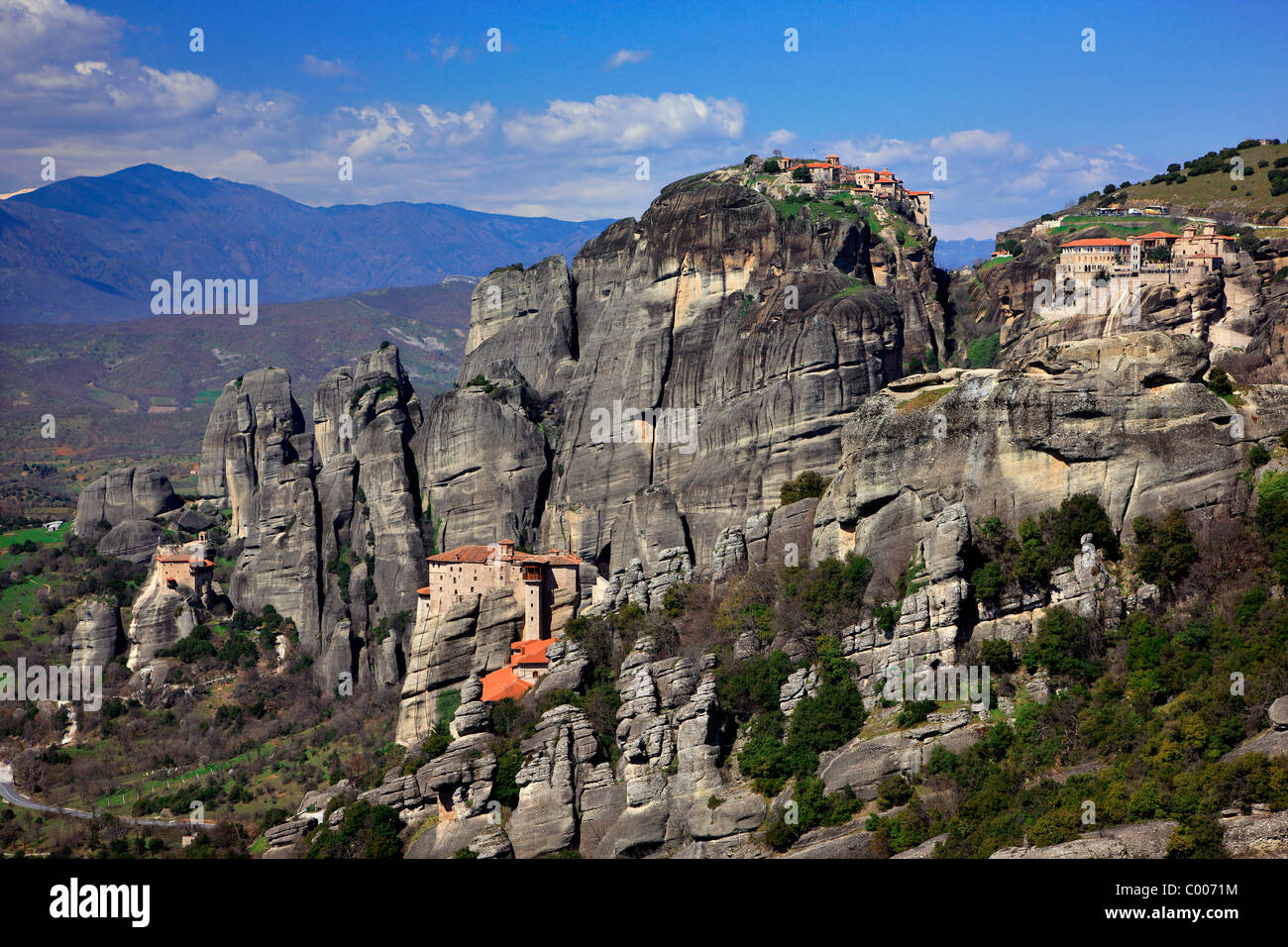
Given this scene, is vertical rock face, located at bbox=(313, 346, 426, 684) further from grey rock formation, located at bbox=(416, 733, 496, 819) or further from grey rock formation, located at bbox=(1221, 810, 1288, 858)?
grey rock formation, located at bbox=(1221, 810, 1288, 858)

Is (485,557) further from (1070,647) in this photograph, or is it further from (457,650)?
(1070,647)

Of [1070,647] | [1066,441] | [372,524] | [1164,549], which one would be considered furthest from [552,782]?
[372,524]

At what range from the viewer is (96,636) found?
8719cm

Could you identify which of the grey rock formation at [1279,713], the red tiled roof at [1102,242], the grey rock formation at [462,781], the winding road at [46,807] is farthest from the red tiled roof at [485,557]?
the grey rock formation at [1279,713]

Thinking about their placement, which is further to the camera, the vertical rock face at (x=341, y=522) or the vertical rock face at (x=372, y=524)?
the vertical rock face at (x=341, y=522)

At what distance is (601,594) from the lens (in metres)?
60.7

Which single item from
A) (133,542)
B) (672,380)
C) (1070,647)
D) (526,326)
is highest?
(526,326)

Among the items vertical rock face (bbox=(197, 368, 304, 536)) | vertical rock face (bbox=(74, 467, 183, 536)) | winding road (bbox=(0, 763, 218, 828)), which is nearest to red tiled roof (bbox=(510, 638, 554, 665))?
winding road (bbox=(0, 763, 218, 828))

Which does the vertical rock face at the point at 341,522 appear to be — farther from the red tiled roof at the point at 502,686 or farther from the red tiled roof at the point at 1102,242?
the red tiled roof at the point at 1102,242

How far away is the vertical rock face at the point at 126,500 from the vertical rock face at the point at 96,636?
19.2 m

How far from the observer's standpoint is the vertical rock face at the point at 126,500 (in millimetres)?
106750

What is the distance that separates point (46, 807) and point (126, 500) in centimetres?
4352
